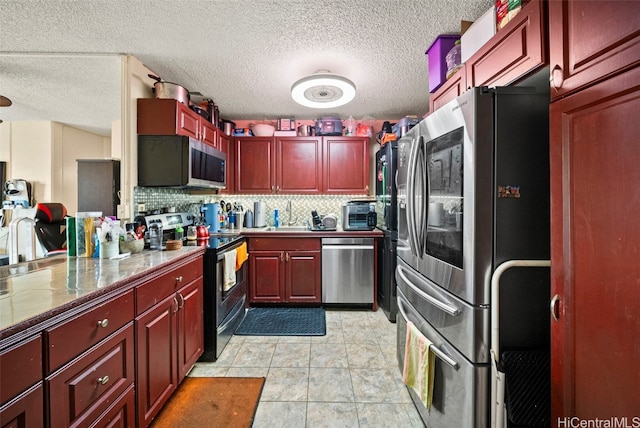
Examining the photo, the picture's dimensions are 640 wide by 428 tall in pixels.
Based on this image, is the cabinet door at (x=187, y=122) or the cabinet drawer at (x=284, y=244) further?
the cabinet drawer at (x=284, y=244)

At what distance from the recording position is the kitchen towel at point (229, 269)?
2.40m

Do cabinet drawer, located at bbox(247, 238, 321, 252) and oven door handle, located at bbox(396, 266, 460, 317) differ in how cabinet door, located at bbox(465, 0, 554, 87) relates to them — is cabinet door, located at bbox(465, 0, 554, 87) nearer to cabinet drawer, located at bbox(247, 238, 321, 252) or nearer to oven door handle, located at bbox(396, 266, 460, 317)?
oven door handle, located at bbox(396, 266, 460, 317)

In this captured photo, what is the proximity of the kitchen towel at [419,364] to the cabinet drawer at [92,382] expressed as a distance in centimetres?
140

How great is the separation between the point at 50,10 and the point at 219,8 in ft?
3.44

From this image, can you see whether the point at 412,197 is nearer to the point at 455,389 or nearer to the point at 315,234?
the point at 455,389

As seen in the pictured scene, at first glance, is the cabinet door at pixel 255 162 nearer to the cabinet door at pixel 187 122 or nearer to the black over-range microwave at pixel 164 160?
the cabinet door at pixel 187 122

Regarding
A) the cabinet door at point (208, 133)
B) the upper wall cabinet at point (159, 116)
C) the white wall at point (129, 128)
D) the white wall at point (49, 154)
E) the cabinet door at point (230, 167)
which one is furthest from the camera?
the cabinet door at point (230, 167)

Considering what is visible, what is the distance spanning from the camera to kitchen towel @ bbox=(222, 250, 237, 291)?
2.40 metres

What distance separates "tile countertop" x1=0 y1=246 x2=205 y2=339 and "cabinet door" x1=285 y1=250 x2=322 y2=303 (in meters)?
1.57

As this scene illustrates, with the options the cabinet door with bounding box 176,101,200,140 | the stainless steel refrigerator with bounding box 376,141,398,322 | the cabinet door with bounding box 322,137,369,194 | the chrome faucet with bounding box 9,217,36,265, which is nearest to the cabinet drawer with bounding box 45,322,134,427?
the chrome faucet with bounding box 9,217,36,265

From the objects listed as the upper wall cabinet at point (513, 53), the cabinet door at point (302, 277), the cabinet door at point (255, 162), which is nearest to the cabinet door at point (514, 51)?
the upper wall cabinet at point (513, 53)

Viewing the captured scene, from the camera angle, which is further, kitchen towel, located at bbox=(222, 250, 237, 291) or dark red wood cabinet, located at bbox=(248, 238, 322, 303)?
dark red wood cabinet, located at bbox=(248, 238, 322, 303)

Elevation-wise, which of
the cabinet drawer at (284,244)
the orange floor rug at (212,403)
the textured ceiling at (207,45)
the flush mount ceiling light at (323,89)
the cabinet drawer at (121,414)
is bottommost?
the orange floor rug at (212,403)

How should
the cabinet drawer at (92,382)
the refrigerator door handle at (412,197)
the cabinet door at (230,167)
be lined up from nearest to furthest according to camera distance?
the cabinet drawer at (92,382), the refrigerator door handle at (412,197), the cabinet door at (230,167)
